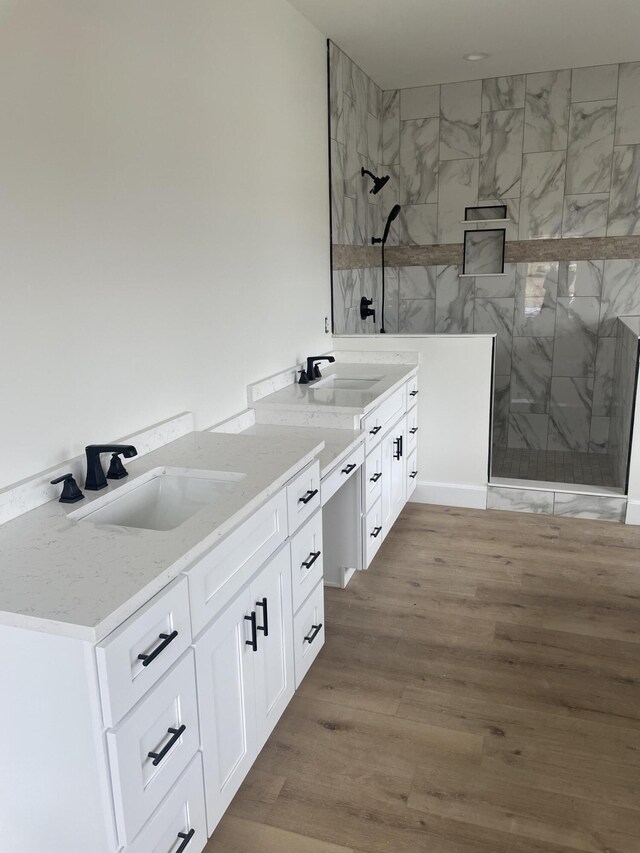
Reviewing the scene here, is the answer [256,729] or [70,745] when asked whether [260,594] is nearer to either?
[256,729]

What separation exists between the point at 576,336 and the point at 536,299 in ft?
1.29

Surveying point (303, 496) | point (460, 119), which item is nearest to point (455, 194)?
point (460, 119)

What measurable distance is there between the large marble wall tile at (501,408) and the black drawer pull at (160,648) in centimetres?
422

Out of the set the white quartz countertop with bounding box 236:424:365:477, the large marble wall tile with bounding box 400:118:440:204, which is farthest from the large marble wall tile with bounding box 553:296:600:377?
the white quartz countertop with bounding box 236:424:365:477

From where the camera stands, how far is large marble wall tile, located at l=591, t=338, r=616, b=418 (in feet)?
16.5

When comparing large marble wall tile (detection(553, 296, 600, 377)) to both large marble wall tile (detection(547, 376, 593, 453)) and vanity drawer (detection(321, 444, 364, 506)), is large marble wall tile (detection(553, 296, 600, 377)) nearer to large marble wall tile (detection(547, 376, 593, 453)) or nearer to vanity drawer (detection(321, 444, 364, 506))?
large marble wall tile (detection(547, 376, 593, 453))

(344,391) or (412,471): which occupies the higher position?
(344,391)

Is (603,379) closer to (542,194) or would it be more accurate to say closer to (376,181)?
(542,194)

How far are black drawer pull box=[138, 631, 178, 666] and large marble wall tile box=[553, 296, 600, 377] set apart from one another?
4.33 meters

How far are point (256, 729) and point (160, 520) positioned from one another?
65 centimetres

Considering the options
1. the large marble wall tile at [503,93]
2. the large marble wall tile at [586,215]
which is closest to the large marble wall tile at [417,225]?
the large marble wall tile at [503,93]

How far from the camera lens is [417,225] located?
5211 mm

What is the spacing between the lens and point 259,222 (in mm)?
3125

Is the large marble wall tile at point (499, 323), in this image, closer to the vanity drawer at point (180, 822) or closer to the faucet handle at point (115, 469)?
the faucet handle at point (115, 469)
